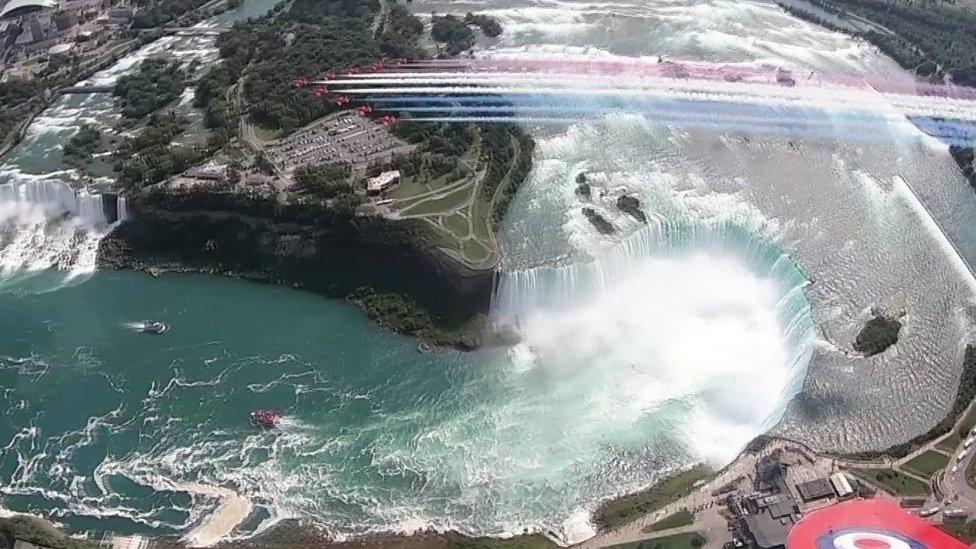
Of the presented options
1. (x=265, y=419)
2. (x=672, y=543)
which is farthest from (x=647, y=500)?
(x=265, y=419)

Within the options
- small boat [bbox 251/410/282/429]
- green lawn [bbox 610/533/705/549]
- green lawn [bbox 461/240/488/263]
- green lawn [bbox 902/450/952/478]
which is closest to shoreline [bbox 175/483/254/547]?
small boat [bbox 251/410/282/429]

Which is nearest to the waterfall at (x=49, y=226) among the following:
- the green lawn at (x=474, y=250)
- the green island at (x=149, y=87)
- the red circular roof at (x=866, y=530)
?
the green island at (x=149, y=87)

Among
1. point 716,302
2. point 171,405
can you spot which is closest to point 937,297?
point 716,302

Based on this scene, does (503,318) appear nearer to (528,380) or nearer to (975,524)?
(528,380)

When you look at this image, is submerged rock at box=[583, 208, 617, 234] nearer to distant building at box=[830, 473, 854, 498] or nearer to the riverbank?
the riverbank

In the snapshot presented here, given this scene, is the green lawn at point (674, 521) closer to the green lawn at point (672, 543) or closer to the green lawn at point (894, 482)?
the green lawn at point (672, 543)

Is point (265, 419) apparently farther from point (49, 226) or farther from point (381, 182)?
point (49, 226)

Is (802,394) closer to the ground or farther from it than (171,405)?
farther from it
